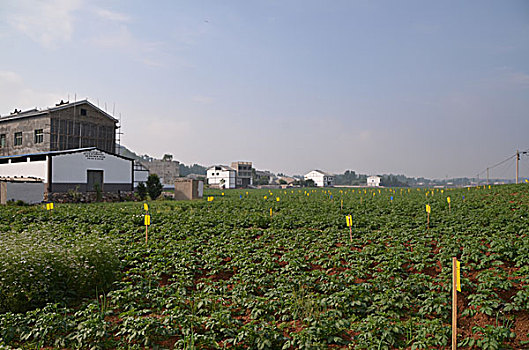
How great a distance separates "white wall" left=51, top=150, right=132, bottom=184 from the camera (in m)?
28.3

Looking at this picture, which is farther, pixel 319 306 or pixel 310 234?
pixel 310 234

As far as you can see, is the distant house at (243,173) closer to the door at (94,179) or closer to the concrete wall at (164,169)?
the concrete wall at (164,169)

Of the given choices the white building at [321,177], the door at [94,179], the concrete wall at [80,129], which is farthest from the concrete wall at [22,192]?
the white building at [321,177]

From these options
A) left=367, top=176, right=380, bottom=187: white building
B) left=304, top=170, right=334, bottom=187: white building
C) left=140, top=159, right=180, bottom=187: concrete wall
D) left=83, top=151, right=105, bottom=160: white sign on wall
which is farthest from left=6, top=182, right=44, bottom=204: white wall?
left=367, top=176, right=380, bottom=187: white building

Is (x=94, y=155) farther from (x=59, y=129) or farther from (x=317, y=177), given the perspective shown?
(x=317, y=177)

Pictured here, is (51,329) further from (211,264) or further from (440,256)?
(440,256)

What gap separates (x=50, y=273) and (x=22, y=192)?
824 inches

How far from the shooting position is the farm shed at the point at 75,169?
2791 centimetres

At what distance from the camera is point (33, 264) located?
699 cm

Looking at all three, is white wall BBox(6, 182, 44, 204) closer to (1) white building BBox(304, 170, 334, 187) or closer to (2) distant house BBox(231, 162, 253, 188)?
(2) distant house BBox(231, 162, 253, 188)

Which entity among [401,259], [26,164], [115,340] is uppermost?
[26,164]

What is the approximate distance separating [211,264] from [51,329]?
11.8 ft

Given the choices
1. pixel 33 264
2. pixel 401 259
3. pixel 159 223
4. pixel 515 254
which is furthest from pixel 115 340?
pixel 159 223

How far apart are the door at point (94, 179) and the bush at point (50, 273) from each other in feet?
76.1
